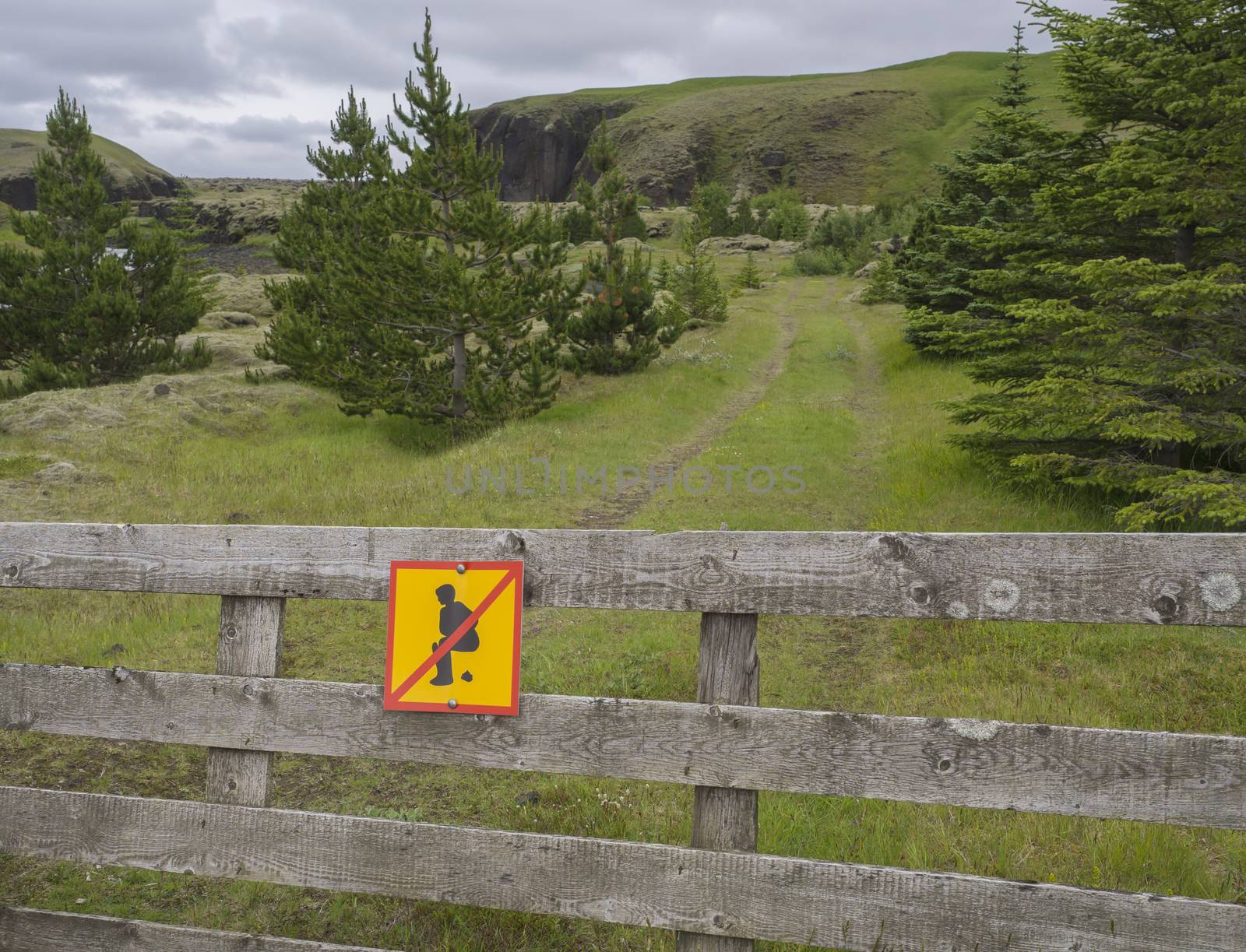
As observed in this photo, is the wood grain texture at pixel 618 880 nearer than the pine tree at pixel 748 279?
Yes

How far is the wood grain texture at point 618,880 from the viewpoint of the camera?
2457mm

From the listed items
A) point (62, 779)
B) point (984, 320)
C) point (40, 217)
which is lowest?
point (62, 779)

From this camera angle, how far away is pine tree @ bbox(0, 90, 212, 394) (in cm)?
2088

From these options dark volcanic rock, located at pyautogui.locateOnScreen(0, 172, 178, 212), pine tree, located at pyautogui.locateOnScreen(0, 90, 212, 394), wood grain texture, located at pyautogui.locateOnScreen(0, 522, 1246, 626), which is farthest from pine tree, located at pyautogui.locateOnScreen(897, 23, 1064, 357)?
dark volcanic rock, located at pyautogui.locateOnScreen(0, 172, 178, 212)

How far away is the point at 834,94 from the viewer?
560ft

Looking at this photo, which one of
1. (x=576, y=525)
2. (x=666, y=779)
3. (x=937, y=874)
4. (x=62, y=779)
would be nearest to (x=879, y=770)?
(x=937, y=874)

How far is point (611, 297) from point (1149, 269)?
1532 cm

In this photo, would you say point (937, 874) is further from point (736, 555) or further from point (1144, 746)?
point (736, 555)

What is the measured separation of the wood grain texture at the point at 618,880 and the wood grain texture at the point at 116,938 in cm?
20

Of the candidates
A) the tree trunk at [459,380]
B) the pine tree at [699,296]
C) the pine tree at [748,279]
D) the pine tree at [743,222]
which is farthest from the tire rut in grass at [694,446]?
the pine tree at [743,222]

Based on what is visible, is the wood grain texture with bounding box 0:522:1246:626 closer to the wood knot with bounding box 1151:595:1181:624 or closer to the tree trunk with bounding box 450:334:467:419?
the wood knot with bounding box 1151:595:1181:624

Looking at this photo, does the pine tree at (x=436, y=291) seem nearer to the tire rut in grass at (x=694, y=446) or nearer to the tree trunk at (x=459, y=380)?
the tree trunk at (x=459, y=380)

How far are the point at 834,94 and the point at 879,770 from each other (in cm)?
19130

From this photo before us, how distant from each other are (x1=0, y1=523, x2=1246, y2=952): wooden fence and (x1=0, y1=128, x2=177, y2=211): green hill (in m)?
124
